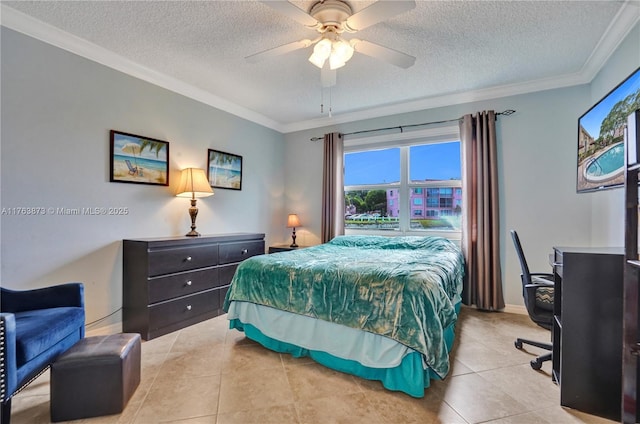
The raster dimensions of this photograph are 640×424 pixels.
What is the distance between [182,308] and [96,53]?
8.22ft

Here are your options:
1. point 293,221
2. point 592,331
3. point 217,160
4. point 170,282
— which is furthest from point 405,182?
point 170,282

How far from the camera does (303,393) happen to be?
72.8 inches

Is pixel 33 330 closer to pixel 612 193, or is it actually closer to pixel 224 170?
pixel 224 170

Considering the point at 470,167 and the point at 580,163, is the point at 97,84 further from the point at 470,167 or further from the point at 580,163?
the point at 580,163

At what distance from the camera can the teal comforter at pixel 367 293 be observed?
5.74 feet

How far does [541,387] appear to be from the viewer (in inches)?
74.5

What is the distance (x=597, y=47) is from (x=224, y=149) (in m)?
4.03

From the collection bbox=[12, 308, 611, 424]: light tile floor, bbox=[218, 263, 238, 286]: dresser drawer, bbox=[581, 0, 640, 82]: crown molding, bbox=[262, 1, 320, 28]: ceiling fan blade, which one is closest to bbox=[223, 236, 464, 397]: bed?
bbox=[12, 308, 611, 424]: light tile floor

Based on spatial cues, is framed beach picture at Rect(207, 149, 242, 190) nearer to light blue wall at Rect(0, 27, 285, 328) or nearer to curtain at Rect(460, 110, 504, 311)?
light blue wall at Rect(0, 27, 285, 328)

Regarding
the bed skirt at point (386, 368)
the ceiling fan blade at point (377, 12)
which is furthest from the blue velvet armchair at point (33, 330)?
the ceiling fan blade at point (377, 12)

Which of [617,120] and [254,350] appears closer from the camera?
[617,120]

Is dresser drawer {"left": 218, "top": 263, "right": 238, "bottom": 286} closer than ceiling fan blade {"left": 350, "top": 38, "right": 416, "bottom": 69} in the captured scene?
No

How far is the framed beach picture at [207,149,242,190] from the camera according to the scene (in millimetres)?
3773

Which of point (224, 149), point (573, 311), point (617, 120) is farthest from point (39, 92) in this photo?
point (617, 120)
